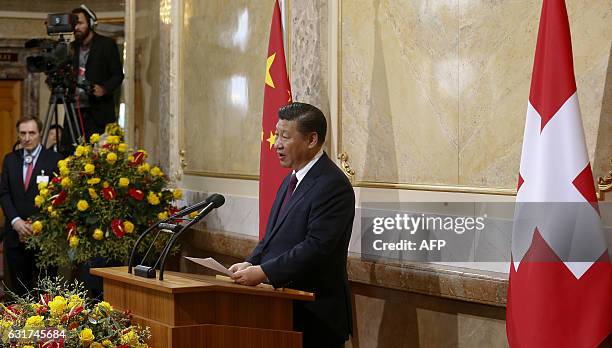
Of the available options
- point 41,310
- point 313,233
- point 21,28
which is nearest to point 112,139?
point 313,233

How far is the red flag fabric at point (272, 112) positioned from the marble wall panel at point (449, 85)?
33cm

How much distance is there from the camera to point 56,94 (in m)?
7.91

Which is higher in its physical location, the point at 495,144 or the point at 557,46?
the point at 557,46


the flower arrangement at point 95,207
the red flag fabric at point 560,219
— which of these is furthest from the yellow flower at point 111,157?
the red flag fabric at point 560,219

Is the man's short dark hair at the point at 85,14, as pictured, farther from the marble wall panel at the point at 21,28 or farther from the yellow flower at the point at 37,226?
the marble wall panel at the point at 21,28

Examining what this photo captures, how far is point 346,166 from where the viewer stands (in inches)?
214

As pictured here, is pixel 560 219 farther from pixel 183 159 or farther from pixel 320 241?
pixel 183 159

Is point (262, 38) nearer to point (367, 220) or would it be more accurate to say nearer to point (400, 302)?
point (367, 220)

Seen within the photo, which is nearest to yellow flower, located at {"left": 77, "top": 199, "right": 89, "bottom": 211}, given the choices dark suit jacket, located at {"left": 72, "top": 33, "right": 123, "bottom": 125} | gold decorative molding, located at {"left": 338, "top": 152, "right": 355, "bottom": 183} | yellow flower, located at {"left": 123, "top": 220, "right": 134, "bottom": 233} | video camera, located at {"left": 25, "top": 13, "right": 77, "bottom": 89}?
yellow flower, located at {"left": 123, "top": 220, "right": 134, "bottom": 233}

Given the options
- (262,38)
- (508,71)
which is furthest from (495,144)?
(262,38)

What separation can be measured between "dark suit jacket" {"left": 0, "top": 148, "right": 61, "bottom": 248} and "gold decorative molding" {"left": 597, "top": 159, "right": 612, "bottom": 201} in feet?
15.5

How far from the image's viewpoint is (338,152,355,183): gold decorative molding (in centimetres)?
542

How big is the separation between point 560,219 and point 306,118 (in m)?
1.13

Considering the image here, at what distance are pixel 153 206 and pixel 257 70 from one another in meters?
1.20
